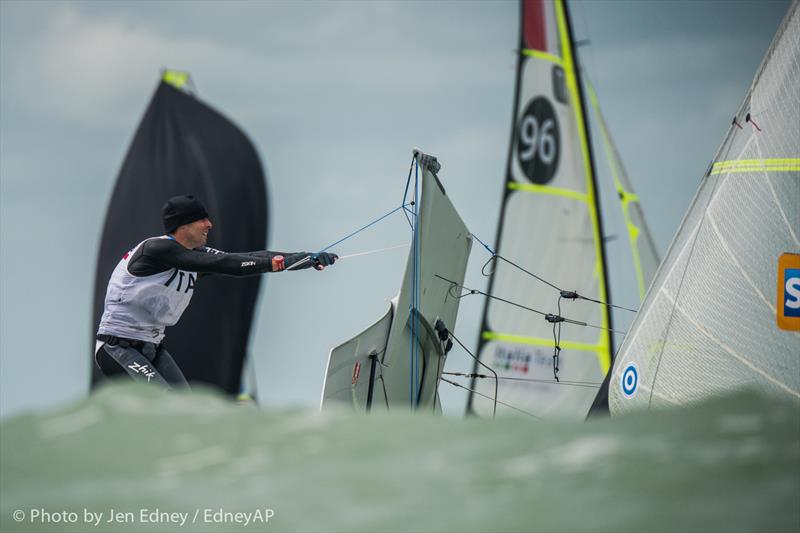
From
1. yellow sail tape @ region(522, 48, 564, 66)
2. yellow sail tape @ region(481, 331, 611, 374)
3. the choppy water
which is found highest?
yellow sail tape @ region(522, 48, 564, 66)

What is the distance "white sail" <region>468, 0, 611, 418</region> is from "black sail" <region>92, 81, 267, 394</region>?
2.46 metres

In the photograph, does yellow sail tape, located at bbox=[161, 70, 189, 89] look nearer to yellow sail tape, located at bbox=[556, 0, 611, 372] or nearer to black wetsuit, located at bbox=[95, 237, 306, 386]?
yellow sail tape, located at bbox=[556, 0, 611, 372]

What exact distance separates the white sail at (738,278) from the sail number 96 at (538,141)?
5.70 metres

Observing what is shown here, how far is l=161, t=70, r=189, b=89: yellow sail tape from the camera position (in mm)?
11492

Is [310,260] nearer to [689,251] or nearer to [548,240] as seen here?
[689,251]

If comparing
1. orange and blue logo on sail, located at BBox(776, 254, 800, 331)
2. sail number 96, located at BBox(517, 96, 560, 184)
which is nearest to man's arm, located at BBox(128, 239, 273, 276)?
orange and blue logo on sail, located at BBox(776, 254, 800, 331)

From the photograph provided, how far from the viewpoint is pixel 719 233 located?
197 inches

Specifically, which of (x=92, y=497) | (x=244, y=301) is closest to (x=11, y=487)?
(x=92, y=497)

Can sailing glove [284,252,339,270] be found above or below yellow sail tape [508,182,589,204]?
below

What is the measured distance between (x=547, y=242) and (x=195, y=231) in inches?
294

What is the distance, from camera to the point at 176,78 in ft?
38.0

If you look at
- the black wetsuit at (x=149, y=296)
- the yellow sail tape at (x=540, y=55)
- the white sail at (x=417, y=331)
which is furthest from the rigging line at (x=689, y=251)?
the yellow sail tape at (x=540, y=55)

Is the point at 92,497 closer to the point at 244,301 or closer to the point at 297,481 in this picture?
the point at 297,481

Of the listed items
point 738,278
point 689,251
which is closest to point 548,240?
point 689,251
